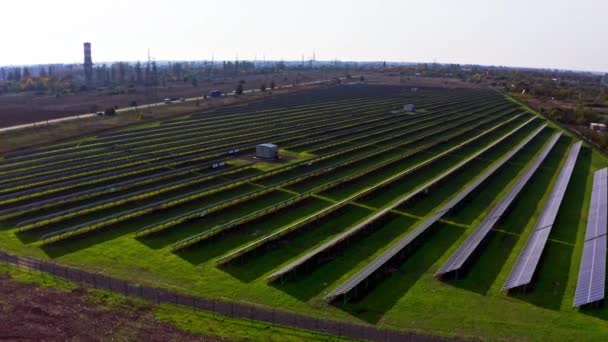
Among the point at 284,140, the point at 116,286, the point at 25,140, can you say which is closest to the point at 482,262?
the point at 116,286

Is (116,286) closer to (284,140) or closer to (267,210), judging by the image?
(267,210)

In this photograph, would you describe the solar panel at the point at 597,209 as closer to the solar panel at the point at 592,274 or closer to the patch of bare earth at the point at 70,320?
the solar panel at the point at 592,274

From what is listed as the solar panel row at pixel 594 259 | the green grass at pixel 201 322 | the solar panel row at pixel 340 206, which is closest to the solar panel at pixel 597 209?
the solar panel row at pixel 594 259

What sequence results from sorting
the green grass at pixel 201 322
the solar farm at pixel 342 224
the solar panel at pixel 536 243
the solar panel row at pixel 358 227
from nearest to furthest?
1. the green grass at pixel 201 322
2. the solar farm at pixel 342 224
3. the solar panel at pixel 536 243
4. the solar panel row at pixel 358 227

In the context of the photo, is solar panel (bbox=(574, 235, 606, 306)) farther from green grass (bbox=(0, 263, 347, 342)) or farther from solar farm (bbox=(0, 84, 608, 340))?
green grass (bbox=(0, 263, 347, 342))

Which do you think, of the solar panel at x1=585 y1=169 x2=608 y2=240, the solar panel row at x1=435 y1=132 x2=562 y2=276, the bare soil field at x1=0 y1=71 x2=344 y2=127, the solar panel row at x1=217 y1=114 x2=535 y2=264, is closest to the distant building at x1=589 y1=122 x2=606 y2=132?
the solar panel at x1=585 y1=169 x2=608 y2=240

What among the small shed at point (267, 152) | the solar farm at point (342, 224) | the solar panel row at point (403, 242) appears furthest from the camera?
the small shed at point (267, 152)
